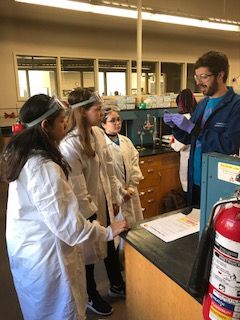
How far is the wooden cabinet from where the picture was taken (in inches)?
133

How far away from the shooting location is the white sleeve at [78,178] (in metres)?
1.61

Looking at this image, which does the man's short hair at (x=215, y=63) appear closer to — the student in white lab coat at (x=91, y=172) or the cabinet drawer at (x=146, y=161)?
the student in white lab coat at (x=91, y=172)

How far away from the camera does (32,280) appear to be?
1.31m

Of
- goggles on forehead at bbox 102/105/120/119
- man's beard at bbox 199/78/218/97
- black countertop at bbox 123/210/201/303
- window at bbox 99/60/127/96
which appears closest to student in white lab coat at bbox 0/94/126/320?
black countertop at bbox 123/210/201/303

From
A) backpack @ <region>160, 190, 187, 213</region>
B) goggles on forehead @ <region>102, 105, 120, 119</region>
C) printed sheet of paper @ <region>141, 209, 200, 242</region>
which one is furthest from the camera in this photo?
backpack @ <region>160, 190, 187, 213</region>

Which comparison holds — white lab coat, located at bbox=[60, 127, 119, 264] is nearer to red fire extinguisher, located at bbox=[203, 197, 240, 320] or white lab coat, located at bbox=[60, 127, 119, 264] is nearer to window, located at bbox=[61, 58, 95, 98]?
red fire extinguisher, located at bbox=[203, 197, 240, 320]

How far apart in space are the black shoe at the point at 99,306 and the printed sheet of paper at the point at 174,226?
956mm

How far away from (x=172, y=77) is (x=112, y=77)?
1.80m

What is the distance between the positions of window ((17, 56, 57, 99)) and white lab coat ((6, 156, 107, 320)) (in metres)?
4.44

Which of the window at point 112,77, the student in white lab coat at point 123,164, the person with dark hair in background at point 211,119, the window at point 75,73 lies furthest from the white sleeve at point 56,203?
the window at point 112,77

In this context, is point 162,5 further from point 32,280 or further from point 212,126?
point 32,280

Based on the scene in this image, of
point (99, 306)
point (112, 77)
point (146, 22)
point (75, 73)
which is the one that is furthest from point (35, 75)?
point (99, 306)

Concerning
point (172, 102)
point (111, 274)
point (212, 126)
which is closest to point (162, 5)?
point (172, 102)

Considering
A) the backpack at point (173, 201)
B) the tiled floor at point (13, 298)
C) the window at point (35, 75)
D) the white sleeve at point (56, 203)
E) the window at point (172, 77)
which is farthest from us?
the window at point (172, 77)
